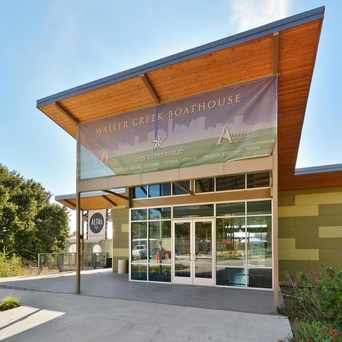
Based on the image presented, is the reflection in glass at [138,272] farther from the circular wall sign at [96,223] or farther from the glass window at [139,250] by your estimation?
the circular wall sign at [96,223]

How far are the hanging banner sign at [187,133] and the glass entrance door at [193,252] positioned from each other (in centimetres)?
328

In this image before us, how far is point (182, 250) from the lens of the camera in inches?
403

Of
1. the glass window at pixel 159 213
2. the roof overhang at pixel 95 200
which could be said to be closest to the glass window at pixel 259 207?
the glass window at pixel 159 213

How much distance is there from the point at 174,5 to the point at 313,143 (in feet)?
34.5

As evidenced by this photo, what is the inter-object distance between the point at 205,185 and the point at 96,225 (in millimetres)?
8230

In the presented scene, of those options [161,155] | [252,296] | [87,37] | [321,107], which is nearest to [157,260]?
[252,296]

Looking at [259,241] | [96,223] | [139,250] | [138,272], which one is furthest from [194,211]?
[96,223]

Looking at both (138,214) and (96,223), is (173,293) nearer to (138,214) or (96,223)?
(138,214)

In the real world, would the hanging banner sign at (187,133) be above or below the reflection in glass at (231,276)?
above

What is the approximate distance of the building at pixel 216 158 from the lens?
6.61 m

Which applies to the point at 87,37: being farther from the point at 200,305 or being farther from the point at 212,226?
the point at 200,305

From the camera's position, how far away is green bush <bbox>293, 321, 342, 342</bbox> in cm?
416

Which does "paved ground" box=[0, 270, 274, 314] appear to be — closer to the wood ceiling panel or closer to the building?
the building

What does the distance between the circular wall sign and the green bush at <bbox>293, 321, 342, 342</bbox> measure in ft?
40.6
